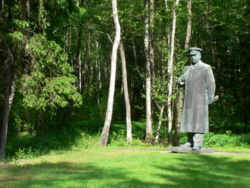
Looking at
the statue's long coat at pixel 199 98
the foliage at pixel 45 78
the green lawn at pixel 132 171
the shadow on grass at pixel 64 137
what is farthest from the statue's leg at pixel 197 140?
the shadow on grass at pixel 64 137

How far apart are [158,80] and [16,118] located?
8.34 meters

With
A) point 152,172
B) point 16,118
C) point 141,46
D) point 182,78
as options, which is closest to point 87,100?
point 141,46

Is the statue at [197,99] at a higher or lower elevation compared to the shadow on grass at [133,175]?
higher

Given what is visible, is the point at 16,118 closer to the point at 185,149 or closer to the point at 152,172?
the point at 185,149

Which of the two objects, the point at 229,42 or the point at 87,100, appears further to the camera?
the point at 87,100

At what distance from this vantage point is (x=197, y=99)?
422 inches

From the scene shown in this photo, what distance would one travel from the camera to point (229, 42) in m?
28.5

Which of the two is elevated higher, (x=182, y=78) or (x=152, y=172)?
(x=182, y=78)

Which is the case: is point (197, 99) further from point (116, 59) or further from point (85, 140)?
point (85, 140)

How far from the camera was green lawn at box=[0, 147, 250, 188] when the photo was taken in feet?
22.8

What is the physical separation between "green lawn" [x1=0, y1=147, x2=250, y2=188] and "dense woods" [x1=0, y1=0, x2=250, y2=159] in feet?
14.8

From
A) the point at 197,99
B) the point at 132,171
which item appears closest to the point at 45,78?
the point at 197,99

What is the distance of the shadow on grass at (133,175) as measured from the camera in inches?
270

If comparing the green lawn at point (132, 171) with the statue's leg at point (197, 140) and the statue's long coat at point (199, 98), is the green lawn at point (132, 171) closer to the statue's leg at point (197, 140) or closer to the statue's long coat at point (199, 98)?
the statue's leg at point (197, 140)
